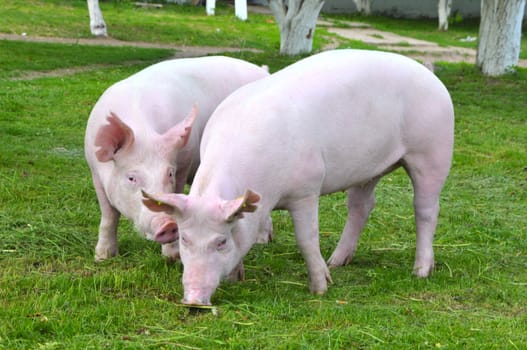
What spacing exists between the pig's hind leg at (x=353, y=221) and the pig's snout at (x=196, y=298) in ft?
5.57

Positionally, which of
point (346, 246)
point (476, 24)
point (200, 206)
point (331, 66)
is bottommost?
point (476, 24)

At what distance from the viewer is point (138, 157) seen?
5008 mm

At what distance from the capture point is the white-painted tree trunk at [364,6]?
116 ft

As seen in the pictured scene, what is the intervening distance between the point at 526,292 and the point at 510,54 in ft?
39.8

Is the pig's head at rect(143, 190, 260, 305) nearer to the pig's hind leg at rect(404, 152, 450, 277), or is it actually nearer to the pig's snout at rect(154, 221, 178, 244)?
the pig's snout at rect(154, 221, 178, 244)

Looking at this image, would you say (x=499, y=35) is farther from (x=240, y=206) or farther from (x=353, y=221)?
(x=240, y=206)

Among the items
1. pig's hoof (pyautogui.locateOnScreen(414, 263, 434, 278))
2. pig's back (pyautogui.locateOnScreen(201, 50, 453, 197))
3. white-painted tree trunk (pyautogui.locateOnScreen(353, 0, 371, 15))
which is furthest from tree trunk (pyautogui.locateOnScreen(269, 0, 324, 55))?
white-painted tree trunk (pyautogui.locateOnScreen(353, 0, 371, 15))

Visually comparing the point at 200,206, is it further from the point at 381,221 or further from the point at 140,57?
the point at 140,57

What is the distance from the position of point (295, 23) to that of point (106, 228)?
544 inches

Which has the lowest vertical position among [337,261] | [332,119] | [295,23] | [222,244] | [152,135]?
[295,23]

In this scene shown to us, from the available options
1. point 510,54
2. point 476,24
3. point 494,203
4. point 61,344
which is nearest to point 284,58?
point 510,54

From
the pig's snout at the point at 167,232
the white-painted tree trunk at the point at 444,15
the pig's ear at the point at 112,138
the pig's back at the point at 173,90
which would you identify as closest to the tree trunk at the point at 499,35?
the pig's back at the point at 173,90

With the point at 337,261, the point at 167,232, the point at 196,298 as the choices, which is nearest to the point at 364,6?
the point at 337,261

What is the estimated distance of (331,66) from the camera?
523cm
